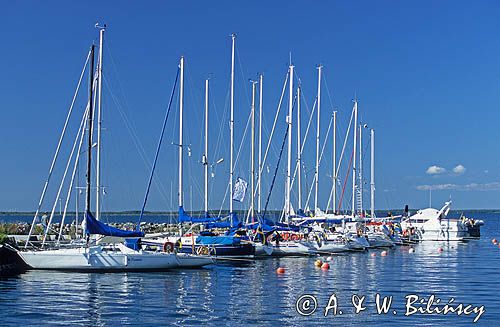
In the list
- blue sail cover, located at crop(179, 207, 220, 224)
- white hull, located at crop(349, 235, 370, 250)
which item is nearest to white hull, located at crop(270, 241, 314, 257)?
blue sail cover, located at crop(179, 207, 220, 224)

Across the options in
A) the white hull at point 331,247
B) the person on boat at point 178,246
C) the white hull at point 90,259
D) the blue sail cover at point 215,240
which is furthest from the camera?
the white hull at point 331,247

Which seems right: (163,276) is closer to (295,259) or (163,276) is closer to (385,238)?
(295,259)

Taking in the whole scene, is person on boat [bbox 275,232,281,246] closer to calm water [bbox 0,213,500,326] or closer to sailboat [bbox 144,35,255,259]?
calm water [bbox 0,213,500,326]

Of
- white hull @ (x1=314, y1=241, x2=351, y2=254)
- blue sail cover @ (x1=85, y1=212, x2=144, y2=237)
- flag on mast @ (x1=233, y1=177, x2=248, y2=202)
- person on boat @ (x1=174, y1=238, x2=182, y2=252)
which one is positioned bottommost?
white hull @ (x1=314, y1=241, x2=351, y2=254)

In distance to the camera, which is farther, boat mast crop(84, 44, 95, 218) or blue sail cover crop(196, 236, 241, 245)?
blue sail cover crop(196, 236, 241, 245)

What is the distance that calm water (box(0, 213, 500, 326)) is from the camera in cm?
2750

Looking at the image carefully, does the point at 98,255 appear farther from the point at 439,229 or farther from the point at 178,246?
the point at 439,229

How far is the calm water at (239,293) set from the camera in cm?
2750

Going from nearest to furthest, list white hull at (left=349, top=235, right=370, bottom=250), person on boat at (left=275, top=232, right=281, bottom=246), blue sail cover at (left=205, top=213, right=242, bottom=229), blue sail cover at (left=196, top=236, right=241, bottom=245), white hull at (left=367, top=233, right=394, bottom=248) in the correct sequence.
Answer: blue sail cover at (left=196, top=236, right=241, bottom=245) < blue sail cover at (left=205, top=213, right=242, bottom=229) < person on boat at (left=275, top=232, right=281, bottom=246) < white hull at (left=349, top=235, right=370, bottom=250) < white hull at (left=367, top=233, right=394, bottom=248)

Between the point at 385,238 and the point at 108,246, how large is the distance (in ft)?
131

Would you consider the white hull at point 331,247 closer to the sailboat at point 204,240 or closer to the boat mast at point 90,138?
the sailboat at point 204,240

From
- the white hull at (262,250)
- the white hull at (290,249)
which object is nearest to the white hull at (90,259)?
the white hull at (262,250)

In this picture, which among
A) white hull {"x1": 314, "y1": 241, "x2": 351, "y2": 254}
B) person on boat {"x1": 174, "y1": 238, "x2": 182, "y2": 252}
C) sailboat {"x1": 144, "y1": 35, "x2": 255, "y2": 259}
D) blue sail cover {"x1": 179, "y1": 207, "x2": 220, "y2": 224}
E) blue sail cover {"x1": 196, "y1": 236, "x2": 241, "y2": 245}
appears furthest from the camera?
white hull {"x1": 314, "y1": 241, "x2": 351, "y2": 254}

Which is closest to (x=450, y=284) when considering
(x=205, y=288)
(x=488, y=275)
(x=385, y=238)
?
(x=488, y=275)
